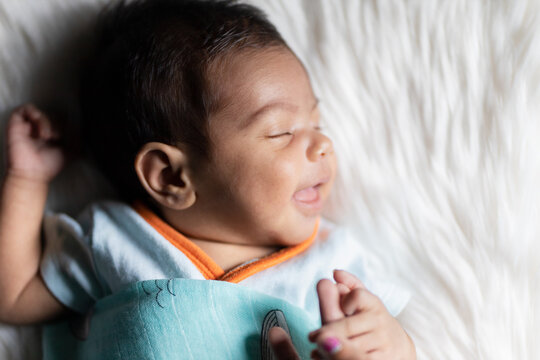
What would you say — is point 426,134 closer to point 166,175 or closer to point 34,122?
point 166,175

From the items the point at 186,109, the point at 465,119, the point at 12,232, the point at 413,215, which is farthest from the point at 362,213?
the point at 12,232

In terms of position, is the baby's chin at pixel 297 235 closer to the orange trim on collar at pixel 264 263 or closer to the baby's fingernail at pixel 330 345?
the orange trim on collar at pixel 264 263

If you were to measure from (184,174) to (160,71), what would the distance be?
0.16 m

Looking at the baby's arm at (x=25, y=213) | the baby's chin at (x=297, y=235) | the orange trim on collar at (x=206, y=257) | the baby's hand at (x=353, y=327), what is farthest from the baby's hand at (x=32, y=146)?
the baby's hand at (x=353, y=327)

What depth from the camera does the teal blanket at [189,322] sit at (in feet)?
2.62

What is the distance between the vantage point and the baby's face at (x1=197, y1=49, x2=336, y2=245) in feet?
2.79

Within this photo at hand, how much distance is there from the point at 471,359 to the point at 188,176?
0.54m

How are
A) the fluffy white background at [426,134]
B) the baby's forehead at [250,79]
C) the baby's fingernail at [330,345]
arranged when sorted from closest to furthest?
the baby's fingernail at [330,345]
the baby's forehead at [250,79]
the fluffy white background at [426,134]

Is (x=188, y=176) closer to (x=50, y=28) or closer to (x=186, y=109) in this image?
(x=186, y=109)

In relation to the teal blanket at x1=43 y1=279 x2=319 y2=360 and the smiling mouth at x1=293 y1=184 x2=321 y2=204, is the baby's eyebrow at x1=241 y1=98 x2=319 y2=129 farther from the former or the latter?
the teal blanket at x1=43 y1=279 x2=319 y2=360

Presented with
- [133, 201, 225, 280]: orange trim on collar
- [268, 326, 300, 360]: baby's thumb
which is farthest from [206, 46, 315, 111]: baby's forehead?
[268, 326, 300, 360]: baby's thumb

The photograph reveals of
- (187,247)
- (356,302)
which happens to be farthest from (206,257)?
(356,302)

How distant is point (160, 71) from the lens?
33.8 inches

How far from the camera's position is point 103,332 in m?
0.86
